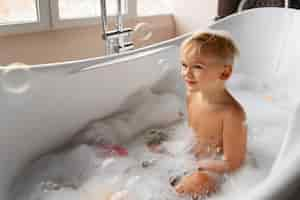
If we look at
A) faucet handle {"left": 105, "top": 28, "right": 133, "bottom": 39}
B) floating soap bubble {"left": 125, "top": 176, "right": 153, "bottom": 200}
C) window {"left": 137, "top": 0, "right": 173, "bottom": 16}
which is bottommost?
floating soap bubble {"left": 125, "top": 176, "right": 153, "bottom": 200}

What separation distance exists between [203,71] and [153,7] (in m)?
1.38

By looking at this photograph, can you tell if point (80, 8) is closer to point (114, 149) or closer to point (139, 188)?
point (114, 149)

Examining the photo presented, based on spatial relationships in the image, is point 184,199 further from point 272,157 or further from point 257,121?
point 257,121

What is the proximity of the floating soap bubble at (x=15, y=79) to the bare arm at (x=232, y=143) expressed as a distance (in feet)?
1.91

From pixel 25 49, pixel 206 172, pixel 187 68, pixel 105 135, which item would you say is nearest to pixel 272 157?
pixel 206 172

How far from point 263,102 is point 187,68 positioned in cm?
72

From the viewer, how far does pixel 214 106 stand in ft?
Answer: 3.68

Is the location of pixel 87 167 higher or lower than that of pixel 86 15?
lower

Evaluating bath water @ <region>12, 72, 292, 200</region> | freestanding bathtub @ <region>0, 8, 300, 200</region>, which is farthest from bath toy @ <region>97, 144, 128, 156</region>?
freestanding bathtub @ <region>0, 8, 300, 200</region>

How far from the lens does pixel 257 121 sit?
5.08 feet

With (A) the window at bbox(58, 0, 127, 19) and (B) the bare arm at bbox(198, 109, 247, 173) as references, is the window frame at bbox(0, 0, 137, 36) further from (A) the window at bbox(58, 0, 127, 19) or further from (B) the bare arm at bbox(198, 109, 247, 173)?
(B) the bare arm at bbox(198, 109, 247, 173)

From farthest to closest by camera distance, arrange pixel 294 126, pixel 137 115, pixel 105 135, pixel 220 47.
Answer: pixel 137 115 → pixel 105 135 → pixel 220 47 → pixel 294 126

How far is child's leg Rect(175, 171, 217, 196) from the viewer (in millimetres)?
1082

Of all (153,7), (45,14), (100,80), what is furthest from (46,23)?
(153,7)
